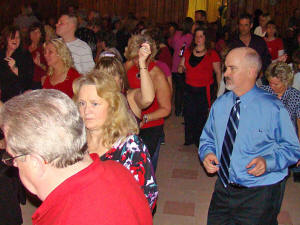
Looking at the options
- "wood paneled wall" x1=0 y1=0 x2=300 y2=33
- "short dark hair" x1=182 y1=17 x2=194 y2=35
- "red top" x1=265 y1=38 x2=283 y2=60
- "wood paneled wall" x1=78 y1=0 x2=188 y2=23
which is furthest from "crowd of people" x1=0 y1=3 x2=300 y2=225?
"wood paneled wall" x1=78 y1=0 x2=188 y2=23

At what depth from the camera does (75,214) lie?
1243mm

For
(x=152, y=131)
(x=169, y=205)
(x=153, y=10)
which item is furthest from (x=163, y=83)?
(x=153, y=10)

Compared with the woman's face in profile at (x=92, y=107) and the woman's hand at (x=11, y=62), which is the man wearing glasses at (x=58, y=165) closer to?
the woman's face in profile at (x=92, y=107)

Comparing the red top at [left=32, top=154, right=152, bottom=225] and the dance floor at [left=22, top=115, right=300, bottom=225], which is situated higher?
the red top at [left=32, top=154, right=152, bottom=225]

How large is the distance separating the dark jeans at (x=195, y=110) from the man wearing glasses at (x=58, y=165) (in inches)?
167

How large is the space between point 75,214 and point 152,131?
7.23 feet

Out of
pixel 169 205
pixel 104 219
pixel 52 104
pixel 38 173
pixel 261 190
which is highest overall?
pixel 52 104

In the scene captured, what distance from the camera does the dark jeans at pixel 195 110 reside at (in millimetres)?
5539

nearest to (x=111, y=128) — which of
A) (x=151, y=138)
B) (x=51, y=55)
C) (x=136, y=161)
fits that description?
(x=136, y=161)

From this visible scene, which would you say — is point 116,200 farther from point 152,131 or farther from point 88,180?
point 152,131

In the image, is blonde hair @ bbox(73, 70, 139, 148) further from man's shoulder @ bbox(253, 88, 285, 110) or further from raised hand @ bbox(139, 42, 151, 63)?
man's shoulder @ bbox(253, 88, 285, 110)

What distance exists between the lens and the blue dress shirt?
2.44m

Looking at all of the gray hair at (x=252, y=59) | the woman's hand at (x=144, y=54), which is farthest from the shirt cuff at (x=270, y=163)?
the woman's hand at (x=144, y=54)

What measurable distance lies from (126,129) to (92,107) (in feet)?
0.75
